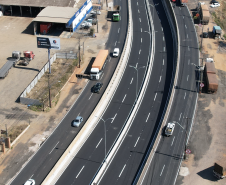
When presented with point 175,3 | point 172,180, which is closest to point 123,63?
point 172,180

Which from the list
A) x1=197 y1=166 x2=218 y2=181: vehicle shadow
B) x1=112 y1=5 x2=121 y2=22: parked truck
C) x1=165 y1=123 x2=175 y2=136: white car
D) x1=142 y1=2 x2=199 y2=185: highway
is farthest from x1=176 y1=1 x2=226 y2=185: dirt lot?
x1=112 y1=5 x2=121 y2=22: parked truck

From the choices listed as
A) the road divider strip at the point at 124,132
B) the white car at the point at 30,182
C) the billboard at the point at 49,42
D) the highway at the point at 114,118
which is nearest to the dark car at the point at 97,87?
the highway at the point at 114,118

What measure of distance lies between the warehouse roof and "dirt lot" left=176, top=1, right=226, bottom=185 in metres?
44.9

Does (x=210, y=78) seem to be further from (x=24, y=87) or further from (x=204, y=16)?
(x=24, y=87)

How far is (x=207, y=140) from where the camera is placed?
73062 millimetres

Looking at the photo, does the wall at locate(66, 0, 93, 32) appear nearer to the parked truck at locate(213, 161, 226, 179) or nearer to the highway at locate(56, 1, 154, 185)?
the highway at locate(56, 1, 154, 185)

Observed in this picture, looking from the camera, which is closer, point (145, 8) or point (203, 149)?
point (203, 149)

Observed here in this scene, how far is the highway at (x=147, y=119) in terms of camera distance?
6306 cm

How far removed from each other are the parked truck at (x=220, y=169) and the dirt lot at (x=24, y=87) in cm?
3083

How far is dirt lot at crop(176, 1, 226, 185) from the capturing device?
64812 mm

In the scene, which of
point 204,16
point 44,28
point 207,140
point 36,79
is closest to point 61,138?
point 36,79

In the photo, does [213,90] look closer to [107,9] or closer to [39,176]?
[39,176]

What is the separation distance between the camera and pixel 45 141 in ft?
228

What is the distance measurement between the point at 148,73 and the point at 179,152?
85.7ft
